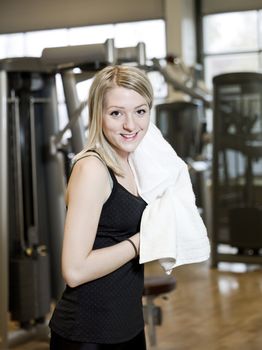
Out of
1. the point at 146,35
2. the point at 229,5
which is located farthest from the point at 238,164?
the point at 146,35

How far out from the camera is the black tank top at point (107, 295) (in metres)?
1.31

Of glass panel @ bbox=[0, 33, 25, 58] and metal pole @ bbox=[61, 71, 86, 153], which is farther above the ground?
glass panel @ bbox=[0, 33, 25, 58]

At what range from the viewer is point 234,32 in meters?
8.30

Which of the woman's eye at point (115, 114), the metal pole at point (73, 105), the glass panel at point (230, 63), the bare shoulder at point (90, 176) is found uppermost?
the glass panel at point (230, 63)

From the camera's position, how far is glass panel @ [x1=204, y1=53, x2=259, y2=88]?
831 centimetres

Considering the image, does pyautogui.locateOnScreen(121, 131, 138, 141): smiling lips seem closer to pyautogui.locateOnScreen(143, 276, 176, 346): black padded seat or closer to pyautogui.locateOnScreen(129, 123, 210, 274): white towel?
pyautogui.locateOnScreen(129, 123, 210, 274): white towel

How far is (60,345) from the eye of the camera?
1.35 m

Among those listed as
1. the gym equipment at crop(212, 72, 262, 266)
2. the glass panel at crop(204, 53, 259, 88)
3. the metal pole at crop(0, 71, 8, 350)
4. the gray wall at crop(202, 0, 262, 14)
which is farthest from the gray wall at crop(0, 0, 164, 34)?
the metal pole at crop(0, 71, 8, 350)

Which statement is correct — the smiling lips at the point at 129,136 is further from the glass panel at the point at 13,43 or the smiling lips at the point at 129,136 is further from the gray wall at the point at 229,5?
the glass panel at the point at 13,43

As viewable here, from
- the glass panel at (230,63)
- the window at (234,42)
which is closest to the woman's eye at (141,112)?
the window at (234,42)

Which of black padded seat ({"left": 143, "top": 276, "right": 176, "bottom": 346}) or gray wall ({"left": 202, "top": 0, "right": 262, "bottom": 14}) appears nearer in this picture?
black padded seat ({"left": 143, "top": 276, "right": 176, "bottom": 346})

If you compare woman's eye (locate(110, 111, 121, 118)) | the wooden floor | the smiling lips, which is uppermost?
woman's eye (locate(110, 111, 121, 118))

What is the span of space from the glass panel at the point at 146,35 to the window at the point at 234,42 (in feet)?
1.75

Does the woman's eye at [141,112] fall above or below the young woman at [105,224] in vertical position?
above
